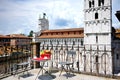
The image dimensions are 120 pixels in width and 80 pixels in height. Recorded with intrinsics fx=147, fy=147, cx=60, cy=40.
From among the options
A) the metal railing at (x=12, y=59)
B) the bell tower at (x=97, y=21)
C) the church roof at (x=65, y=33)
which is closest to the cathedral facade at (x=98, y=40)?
the bell tower at (x=97, y=21)

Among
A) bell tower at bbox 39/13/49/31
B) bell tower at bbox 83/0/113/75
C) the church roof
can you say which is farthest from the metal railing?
bell tower at bbox 39/13/49/31

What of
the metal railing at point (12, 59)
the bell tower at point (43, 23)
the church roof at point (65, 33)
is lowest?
the metal railing at point (12, 59)

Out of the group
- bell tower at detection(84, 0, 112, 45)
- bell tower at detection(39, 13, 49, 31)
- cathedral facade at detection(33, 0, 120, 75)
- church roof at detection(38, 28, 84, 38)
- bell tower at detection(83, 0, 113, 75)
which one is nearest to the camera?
cathedral facade at detection(33, 0, 120, 75)

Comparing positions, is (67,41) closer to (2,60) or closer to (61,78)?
(2,60)

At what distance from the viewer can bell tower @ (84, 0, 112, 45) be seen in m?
28.1

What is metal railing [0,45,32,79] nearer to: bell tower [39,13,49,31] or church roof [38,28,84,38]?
church roof [38,28,84,38]

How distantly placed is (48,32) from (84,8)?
15.4m

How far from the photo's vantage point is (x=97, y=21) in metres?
29.5

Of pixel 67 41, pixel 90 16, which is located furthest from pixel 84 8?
pixel 67 41

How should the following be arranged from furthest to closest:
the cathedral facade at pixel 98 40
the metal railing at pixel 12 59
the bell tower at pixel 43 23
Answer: the bell tower at pixel 43 23
the cathedral facade at pixel 98 40
the metal railing at pixel 12 59

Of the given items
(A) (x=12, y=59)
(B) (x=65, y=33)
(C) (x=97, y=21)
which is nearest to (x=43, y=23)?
(B) (x=65, y=33)

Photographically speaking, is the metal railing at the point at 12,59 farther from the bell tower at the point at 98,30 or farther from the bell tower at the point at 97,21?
the bell tower at the point at 97,21

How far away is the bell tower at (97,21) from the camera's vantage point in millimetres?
28109

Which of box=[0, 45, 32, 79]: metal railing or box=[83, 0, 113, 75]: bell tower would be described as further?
box=[83, 0, 113, 75]: bell tower
